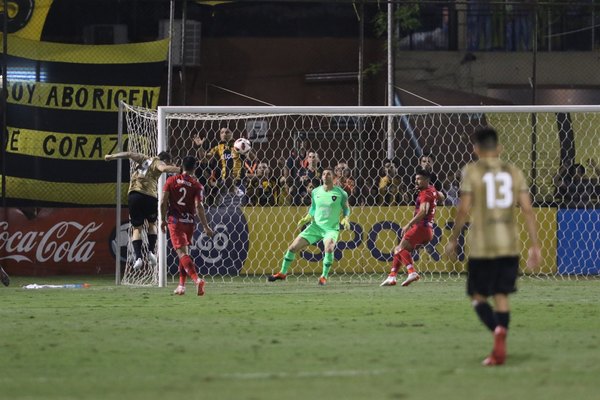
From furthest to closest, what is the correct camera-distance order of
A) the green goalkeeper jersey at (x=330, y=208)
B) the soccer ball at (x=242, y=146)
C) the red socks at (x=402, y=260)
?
1. the soccer ball at (x=242, y=146)
2. the green goalkeeper jersey at (x=330, y=208)
3. the red socks at (x=402, y=260)

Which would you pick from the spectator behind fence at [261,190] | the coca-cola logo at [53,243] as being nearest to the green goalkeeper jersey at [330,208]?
the spectator behind fence at [261,190]

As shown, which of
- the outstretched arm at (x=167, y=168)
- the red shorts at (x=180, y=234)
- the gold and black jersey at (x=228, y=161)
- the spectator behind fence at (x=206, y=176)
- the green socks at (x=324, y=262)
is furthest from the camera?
the spectator behind fence at (x=206, y=176)

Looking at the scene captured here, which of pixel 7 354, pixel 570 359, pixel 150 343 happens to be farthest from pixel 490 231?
pixel 7 354

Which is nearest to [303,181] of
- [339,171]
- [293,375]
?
[339,171]

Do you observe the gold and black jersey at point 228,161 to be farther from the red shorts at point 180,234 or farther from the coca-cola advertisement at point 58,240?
the red shorts at point 180,234

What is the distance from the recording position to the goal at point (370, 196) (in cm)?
2273

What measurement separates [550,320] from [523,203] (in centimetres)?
363

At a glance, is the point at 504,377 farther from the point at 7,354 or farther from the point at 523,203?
the point at 7,354

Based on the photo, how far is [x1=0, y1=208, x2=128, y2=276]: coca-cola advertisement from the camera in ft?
73.6

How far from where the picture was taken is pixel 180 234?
17500 millimetres

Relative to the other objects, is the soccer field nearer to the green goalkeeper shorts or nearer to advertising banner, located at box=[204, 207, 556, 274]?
the green goalkeeper shorts

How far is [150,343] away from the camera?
11.2 meters

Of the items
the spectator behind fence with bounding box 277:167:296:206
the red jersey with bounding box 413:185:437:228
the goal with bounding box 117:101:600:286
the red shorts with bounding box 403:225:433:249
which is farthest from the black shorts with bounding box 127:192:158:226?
the red jersey with bounding box 413:185:437:228

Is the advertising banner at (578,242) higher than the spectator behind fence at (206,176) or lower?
→ lower
